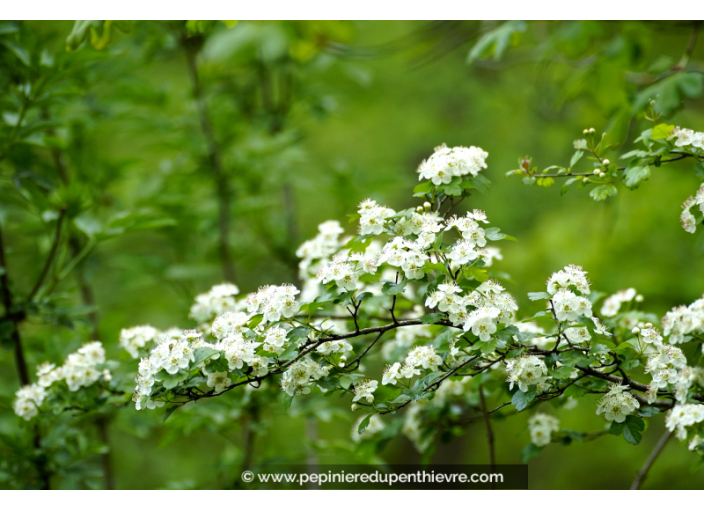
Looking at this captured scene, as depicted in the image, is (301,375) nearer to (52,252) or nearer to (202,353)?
(202,353)

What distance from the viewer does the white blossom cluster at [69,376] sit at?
1328 millimetres

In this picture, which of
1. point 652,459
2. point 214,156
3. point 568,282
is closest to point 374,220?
point 568,282

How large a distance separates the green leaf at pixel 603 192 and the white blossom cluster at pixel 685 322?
23 cm

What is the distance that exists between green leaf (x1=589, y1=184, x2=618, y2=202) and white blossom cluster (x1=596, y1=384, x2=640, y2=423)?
13.3 inches

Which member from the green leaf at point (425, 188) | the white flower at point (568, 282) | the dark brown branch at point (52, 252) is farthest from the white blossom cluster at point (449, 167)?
the dark brown branch at point (52, 252)

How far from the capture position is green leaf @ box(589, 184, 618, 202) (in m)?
1.10

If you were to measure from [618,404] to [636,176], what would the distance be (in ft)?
1.31

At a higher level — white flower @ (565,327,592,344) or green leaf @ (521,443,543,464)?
white flower @ (565,327,592,344)

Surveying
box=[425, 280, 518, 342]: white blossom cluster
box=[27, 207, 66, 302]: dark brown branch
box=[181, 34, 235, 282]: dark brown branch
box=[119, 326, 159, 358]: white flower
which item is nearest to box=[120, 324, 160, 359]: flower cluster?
box=[119, 326, 159, 358]: white flower

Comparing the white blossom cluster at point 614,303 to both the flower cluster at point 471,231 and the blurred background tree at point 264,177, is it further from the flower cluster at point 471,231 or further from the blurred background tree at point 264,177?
the flower cluster at point 471,231

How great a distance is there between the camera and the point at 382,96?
3992 mm

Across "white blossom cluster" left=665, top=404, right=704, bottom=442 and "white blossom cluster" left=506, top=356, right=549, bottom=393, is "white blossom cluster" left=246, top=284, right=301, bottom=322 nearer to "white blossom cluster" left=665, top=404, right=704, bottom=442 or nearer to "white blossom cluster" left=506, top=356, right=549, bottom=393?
"white blossom cluster" left=506, top=356, right=549, bottom=393

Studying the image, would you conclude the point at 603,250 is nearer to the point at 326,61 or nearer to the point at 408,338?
the point at 326,61
